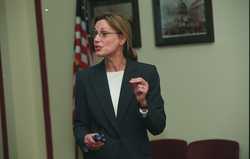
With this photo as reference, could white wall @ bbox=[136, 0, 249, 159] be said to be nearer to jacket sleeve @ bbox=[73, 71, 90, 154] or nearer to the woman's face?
the woman's face

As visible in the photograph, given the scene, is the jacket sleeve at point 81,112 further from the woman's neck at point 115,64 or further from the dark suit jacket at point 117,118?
the woman's neck at point 115,64

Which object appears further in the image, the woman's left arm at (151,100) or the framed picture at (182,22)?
the framed picture at (182,22)

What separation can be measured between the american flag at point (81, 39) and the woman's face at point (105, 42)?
1351 millimetres

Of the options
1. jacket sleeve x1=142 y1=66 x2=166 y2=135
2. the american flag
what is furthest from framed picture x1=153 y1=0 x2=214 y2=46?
jacket sleeve x1=142 y1=66 x2=166 y2=135

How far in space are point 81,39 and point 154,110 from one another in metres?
1.88

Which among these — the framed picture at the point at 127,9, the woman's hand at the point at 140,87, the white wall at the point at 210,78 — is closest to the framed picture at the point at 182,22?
the white wall at the point at 210,78

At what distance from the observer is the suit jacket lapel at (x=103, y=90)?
159 cm

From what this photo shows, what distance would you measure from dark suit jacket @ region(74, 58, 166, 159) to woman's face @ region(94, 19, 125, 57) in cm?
17

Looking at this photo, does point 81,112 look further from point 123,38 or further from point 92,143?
point 123,38

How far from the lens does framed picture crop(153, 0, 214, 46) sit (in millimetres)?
3006

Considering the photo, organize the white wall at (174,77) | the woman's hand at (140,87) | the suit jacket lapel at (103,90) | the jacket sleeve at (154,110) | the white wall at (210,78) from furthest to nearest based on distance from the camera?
the white wall at (210,78)
the white wall at (174,77)
the suit jacket lapel at (103,90)
the jacket sleeve at (154,110)
the woman's hand at (140,87)

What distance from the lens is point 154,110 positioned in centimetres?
147

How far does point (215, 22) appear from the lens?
2998 millimetres

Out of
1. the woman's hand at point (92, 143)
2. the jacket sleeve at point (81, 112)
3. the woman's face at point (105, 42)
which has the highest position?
the woman's face at point (105, 42)
